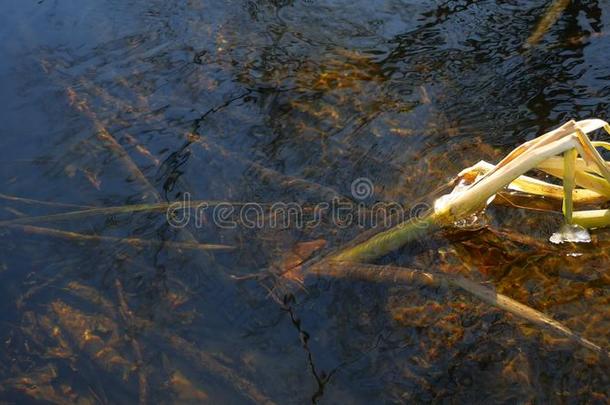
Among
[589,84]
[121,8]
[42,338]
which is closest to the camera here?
[42,338]

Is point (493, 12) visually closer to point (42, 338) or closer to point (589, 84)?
point (589, 84)

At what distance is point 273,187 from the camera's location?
360 centimetres

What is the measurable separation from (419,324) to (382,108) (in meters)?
1.74

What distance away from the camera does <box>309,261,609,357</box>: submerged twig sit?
9.22 ft

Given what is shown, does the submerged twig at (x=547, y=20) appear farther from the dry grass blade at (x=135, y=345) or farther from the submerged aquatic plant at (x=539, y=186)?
the dry grass blade at (x=135, y=345)

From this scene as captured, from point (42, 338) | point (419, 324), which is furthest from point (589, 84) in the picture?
point (42, 338)

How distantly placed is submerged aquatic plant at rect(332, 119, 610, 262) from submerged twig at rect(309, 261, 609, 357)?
65 mm

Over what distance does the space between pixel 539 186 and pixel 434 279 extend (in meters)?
0.71

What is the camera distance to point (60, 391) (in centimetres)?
271

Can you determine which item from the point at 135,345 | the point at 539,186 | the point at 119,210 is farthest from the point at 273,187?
the point at 539,186

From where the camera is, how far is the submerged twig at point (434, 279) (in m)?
2.81

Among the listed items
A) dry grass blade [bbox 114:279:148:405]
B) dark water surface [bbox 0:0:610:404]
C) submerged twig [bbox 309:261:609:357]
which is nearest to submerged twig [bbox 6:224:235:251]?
dark water surface [bbox 0:0:610:404]

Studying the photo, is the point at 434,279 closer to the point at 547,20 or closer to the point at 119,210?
the point at 119,210

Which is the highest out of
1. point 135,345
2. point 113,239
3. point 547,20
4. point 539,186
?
point 547,20
